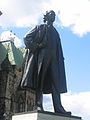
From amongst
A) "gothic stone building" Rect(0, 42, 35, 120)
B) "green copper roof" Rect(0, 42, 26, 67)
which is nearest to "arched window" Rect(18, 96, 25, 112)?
"gothic stone building" Rect(0, 42, 35, 120)

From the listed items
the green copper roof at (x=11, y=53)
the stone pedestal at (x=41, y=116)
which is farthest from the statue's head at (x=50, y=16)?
the green copper roof at (x=11, y=53)

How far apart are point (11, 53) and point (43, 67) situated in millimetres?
47200

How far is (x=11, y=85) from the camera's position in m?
51.7

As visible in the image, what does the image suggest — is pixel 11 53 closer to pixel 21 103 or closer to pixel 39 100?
pixel 21 103

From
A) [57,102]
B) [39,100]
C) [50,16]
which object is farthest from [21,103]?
[39,100]

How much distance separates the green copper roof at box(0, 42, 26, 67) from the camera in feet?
178

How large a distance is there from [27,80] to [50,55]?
2.37 ft

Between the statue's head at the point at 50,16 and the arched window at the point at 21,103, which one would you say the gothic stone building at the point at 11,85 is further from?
the statue's head at the point at 50,16

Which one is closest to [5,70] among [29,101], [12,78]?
[12,78]

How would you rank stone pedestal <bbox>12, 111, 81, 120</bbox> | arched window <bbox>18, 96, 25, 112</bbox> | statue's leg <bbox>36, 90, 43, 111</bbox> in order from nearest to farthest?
stone pedestal <bbox>12, 111, 81, 120</bbox> < statue's leg <bbox>36, 90, 43, 111</bbox> < arched window <bbox>18, 96, 25, 112</bbox>

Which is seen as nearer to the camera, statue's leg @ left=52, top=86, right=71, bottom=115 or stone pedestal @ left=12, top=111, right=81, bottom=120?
stone pedestal @ left=12, top=111, right=81, bottom=120

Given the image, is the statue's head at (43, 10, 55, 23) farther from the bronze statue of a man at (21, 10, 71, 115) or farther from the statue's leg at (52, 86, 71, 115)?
the statue's leg at (52, 86, 71, 115)

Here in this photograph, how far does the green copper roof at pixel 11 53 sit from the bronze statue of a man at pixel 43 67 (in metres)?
44.8

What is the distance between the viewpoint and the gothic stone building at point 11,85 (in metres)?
50.0
